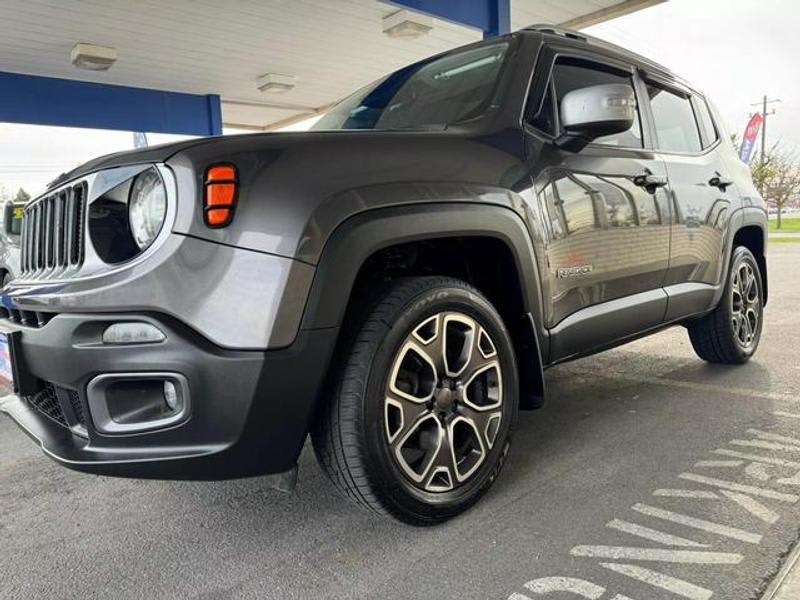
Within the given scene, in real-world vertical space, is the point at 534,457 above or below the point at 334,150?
below

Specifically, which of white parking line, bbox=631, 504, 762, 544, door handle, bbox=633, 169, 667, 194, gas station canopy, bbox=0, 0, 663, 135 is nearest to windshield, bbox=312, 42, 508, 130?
door handle, bbox=633, 169, 667, 194

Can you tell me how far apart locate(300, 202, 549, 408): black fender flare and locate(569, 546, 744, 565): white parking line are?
2.29 feet

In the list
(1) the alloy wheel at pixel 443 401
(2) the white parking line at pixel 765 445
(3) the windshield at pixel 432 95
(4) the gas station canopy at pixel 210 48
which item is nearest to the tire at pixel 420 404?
(1) the alloy wheel at pixel 443 401

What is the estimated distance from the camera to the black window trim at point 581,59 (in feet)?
8.60

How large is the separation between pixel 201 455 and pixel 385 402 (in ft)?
1.86

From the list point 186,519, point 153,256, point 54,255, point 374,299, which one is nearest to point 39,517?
point 186,519

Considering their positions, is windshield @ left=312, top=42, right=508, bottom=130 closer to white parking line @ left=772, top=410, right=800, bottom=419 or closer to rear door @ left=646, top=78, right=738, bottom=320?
rear door @ left=646, top=78, right=738, bottom=320

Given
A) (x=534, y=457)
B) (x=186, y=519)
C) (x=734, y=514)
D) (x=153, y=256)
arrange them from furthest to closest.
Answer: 1. (x=534, y=457)
2. (x=186, y=519)
3. (x=734, y=514)
4. (x=153, y=256)

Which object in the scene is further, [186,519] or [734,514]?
[186,519]

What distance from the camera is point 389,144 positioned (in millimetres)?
2049

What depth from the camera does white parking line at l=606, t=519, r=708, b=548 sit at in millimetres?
1996

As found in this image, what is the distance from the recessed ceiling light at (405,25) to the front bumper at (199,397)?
311 inches

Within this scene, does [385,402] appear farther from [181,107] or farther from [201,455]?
[181,107]

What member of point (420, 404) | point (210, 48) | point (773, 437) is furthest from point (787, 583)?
point (210, 48)
